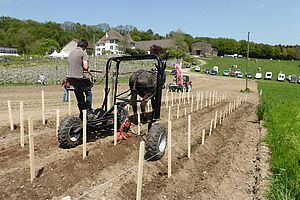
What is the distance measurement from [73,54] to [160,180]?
3.41 m

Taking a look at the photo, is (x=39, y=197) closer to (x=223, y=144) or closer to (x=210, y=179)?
(x=210, y=179)

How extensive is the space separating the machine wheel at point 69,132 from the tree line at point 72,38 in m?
48.9

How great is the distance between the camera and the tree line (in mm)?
77875

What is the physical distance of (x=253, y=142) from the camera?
829 cm

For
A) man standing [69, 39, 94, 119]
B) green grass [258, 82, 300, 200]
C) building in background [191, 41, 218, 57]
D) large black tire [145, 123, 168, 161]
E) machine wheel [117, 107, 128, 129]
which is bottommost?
green grass [258, 82, 300, 200]

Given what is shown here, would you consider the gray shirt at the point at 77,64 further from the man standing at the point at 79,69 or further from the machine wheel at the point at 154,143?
the machine wheel at the point at 154,143

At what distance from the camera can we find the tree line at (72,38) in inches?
3066

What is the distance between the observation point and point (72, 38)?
302 ft

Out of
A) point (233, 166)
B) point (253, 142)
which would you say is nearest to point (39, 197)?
point (233, 166)

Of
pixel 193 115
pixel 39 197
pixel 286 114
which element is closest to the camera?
pixel 39 197

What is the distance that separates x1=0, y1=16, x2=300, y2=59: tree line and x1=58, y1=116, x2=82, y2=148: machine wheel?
48.9 meters

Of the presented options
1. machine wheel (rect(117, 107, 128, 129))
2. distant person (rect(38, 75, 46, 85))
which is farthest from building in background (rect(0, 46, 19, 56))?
machine wheel (rect(117, 107, 128, 129))

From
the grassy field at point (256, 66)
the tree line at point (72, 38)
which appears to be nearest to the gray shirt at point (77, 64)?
the tree line at point (72, 38)

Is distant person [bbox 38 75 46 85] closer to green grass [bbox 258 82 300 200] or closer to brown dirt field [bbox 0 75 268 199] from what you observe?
brown dirt field [bbox 0 75 268 199]
